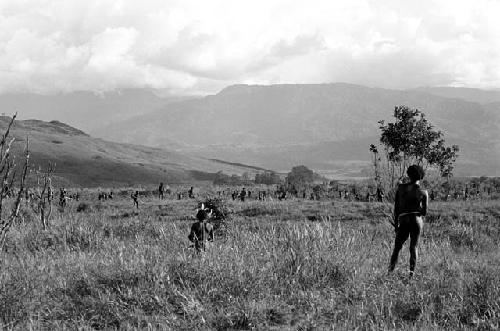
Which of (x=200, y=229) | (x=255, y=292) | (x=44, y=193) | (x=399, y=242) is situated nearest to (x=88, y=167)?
(x=44, y=193)

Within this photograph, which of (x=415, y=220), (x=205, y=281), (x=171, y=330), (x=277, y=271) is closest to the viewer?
(x=171, y=330)

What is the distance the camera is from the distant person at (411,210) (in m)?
7.50

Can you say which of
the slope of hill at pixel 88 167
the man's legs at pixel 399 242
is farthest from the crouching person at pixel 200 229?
the slope of hill at pixel 88 167

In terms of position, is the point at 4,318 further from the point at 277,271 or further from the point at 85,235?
the point at 85,235

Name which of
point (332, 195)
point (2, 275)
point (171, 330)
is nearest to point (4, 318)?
point (2, 275)

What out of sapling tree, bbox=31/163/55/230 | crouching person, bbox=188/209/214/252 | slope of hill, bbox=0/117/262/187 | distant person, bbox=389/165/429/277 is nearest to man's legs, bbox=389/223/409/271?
distant person, bbox=389/165/429/277

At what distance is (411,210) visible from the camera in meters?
7.61

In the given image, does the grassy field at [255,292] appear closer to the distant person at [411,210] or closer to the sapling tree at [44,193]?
the distant person at [411,210]

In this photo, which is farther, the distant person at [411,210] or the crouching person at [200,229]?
the crouching person at [200,229]

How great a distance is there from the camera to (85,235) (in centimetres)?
1083

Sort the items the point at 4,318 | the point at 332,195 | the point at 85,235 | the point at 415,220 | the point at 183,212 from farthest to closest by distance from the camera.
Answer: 1. the point at 332,195
2. the point at 183,212
3. the point at 85,235
4. the point at 415,220
5. the point at 4,318

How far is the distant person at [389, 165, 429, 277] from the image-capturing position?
7504 millimetres

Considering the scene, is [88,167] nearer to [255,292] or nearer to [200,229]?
[200,229]

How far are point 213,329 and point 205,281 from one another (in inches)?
43.8
